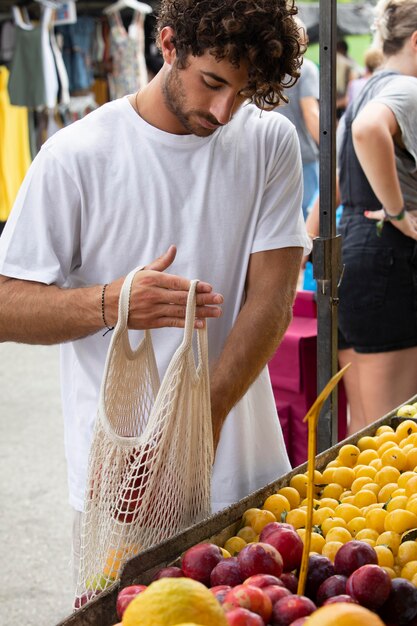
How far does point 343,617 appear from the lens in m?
0.97

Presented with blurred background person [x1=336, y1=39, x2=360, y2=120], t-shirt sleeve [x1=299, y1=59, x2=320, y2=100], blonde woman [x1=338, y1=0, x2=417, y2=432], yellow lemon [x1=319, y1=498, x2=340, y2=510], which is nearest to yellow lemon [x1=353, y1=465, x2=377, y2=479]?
yellow lemon [x1=319, y1=498, x2=340, y2=510]

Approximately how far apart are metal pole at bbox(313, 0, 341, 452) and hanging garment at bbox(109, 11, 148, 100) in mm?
4996

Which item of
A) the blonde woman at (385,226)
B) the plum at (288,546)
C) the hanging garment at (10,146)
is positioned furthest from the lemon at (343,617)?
the hanging garment at (10,146)

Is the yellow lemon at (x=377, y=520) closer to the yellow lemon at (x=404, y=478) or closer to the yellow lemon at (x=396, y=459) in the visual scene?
the yellow lemon at (x=404, y=478)

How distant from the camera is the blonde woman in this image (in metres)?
2.94

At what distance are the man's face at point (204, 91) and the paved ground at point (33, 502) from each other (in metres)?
1.93

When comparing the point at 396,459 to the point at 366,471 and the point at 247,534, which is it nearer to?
the point at 366,471

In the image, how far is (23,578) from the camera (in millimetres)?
3143

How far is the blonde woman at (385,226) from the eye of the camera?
294 cm

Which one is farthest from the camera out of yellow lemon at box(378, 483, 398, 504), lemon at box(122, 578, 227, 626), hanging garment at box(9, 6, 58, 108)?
hanging garment at box(9, 6, 58, 108)

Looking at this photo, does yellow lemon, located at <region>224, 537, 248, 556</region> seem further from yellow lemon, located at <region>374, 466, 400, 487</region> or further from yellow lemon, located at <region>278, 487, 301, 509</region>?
yellow lemon, located at <region>374, 466, 400, 487</region>

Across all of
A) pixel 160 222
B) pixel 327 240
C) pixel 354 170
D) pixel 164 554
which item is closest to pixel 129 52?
A: pixel 354 170

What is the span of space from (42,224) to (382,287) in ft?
5.53

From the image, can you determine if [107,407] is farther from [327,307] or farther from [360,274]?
[360,274]
